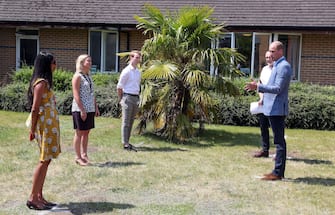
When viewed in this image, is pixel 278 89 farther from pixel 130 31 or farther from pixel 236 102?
pixel 130 31

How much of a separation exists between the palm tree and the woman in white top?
2.48m

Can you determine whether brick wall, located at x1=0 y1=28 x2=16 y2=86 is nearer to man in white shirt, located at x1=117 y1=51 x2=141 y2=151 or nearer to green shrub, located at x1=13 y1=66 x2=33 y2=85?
green shrub, located at x1=13 y1=66 x2=33 y2=85

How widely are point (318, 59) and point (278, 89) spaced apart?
996 centimetres

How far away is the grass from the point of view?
568 centimetres

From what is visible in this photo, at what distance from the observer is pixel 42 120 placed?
17.5 feet

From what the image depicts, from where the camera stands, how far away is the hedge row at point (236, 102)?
12570 mm

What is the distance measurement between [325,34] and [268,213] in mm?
11443

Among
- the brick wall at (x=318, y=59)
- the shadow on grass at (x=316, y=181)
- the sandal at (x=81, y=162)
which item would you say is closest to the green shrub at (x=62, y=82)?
the brick wall at (x=318, y=59)

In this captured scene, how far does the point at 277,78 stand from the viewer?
673cm

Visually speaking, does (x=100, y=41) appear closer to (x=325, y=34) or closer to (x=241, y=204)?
(x=325, y=34)

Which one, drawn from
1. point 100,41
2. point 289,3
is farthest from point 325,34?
point 100,41

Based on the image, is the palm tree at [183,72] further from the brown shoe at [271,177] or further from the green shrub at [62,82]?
the green shrub at [62,82]

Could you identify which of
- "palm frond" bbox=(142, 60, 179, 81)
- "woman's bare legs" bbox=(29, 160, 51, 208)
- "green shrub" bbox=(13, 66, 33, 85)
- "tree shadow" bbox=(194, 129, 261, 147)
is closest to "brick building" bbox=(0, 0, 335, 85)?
"green shrub" bbox=(13, 66, 33, 85)

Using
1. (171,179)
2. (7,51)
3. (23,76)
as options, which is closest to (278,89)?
(171,179)
